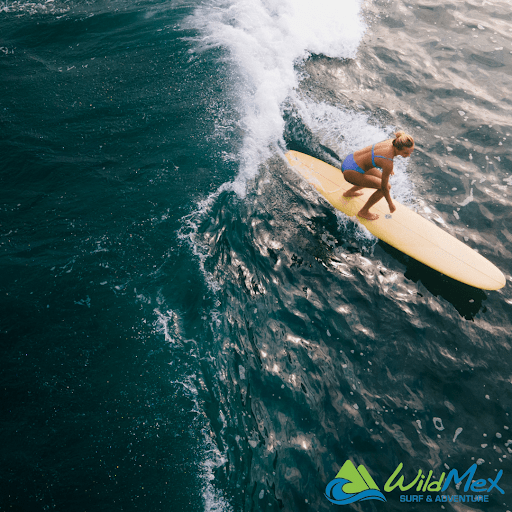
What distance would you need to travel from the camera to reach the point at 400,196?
20.2ft

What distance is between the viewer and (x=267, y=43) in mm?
8578

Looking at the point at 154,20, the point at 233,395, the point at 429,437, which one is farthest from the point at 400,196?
the point at 154,20

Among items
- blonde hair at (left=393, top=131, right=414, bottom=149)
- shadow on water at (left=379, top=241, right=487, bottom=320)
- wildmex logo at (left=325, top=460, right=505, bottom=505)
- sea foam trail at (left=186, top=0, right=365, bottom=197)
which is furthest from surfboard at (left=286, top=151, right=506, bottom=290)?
wildmex logo at (left=325, top=460, right=505, bottom=505)

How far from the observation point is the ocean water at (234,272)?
12.8 feet

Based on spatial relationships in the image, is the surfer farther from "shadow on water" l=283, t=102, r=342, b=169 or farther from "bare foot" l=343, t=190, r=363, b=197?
"shadow on water" l=283, t=102, r=342, b=169

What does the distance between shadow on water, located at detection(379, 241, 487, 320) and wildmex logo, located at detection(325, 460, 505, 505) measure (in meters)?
2.16

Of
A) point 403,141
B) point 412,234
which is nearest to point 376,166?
point 403,141

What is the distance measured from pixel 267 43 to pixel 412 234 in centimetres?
662

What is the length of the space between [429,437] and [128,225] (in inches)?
213

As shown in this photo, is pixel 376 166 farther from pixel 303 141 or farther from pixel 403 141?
pixel 303 141

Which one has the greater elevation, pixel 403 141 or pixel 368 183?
pixel 403 141

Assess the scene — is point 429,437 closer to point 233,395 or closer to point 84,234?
point 233,395

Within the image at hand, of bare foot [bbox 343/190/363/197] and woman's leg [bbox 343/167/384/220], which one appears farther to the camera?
bare foot [bbox 343/190/363/197]

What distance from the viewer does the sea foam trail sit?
698 centimetres
